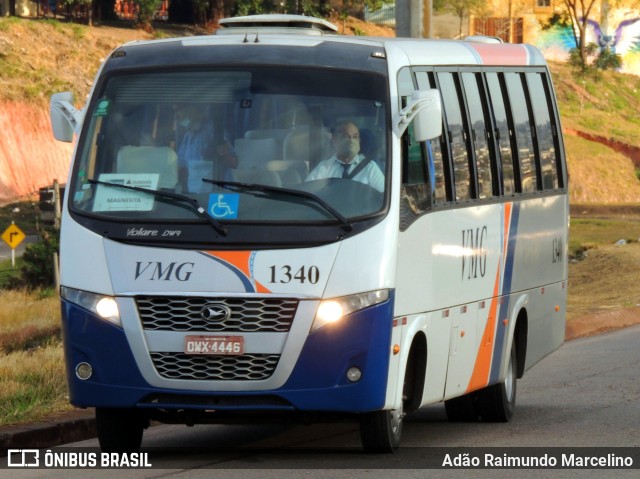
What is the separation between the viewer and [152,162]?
9.85 m

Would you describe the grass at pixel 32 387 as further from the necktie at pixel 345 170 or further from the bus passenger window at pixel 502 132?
the bus passenger window at pixel 502 132

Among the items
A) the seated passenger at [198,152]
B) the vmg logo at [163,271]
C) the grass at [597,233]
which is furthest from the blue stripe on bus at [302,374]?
the grass at [597,233]

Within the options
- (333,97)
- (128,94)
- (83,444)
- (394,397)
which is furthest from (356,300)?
(83,444)

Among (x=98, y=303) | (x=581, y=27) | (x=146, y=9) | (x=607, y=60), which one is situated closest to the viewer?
(x=98, y=303)

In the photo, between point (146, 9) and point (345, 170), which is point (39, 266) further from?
point (345, 170)

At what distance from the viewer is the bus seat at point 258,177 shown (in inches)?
379

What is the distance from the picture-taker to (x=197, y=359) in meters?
9.33

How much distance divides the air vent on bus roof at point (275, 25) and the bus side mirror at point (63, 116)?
4.30 feet

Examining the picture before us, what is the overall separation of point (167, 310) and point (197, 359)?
1.14 feet

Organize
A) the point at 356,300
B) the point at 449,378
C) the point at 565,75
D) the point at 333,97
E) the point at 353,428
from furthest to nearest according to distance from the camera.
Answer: the point at 565,75 < the point at 353,428 < the point at 449,378 < the point at 333,97 < the point at 356,300

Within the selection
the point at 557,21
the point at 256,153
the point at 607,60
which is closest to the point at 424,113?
the point at 256,153

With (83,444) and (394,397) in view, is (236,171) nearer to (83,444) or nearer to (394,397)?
(394,397)

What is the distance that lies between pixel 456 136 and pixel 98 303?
3.26 meters

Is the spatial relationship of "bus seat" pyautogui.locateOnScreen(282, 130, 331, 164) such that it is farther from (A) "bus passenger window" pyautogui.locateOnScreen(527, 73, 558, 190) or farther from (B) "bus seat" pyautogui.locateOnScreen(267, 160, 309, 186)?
(A) "bus passenger window" pyautogui.locateOnScreen(527, 73, 558, 190)
